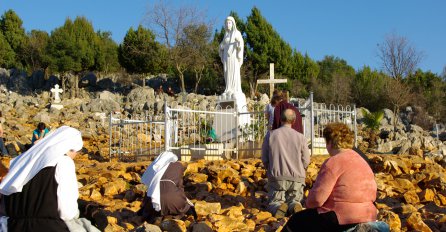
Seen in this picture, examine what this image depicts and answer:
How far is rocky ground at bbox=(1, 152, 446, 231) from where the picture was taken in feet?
19.9

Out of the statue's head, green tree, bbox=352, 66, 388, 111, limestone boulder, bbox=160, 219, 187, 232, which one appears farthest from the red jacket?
green tree, bbox=352, 66, 388, 111

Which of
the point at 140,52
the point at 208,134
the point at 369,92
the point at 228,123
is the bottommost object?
the point at 208,134

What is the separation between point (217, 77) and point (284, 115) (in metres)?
33.7

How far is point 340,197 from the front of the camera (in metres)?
4.11

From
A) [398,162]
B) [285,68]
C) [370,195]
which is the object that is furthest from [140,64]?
[370,195]

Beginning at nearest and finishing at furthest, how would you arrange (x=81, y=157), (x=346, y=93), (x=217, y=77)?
(x=81, y=157) < (x=346, y=93) < (x=217, y=77)

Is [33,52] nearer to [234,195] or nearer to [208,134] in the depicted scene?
[208,134]

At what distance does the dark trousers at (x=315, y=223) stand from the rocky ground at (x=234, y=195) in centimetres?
176

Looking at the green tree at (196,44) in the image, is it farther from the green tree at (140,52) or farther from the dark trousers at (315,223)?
the dark trousers at (315,223)

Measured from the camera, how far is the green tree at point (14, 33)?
48625 mm

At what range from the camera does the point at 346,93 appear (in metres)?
35.3

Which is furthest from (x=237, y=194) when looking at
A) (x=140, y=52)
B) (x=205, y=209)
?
(x=140, y=52)

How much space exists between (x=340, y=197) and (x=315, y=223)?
27 cm

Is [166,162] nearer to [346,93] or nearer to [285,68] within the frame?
[346,93]
